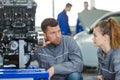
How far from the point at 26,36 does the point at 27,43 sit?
0.08 meters

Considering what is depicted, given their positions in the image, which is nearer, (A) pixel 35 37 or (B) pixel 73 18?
(A) pixel 35 37

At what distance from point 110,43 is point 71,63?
0.52m

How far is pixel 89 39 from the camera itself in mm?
6602

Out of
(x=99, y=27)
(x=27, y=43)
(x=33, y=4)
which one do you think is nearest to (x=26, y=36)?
(x=27, y=43)

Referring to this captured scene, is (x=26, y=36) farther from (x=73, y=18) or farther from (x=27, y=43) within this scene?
(x=73, y=18)

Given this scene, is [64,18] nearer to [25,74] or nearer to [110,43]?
[110,43]

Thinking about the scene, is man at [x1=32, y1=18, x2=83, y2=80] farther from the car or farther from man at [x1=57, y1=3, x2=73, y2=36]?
man at [x1=57, y1=3, x2=73, y2=36]

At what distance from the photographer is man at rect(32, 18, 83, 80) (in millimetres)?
3479

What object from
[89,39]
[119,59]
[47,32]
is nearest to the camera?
[119,59]

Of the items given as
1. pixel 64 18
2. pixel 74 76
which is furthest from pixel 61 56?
pixel 64 18

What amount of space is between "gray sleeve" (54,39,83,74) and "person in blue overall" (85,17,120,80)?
350mm

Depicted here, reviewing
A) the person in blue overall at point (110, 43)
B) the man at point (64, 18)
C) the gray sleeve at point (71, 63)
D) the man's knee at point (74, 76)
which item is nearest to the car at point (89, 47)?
the gray sleeve at point (71, 63)

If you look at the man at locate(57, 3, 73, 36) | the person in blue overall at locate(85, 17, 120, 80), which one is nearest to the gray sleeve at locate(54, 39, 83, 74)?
the person in blue overall at locate(85, 17, 120, 80)

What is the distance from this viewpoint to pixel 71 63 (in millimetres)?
3539
